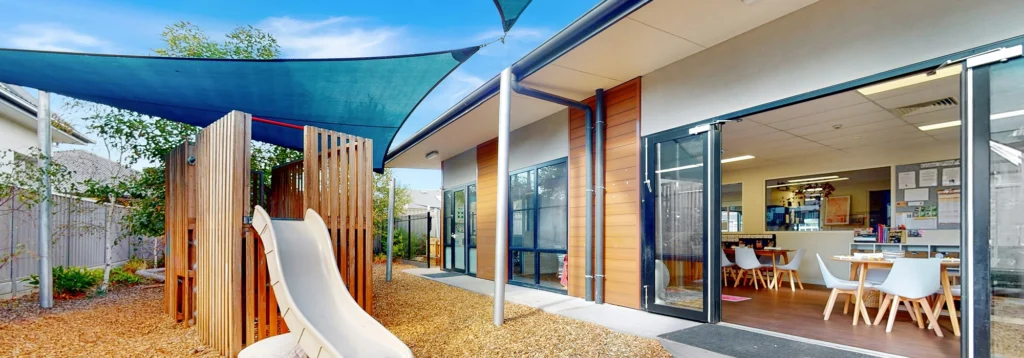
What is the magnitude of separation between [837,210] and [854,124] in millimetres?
3643

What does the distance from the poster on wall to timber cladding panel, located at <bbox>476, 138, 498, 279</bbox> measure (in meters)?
6.02

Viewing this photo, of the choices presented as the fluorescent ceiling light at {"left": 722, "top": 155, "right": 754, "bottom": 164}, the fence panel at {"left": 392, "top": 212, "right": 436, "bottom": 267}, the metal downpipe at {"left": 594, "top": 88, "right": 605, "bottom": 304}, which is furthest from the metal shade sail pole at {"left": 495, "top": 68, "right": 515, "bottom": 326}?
the fence panel at {"left": 392, "top": 212, "right": 436, "bottom": 267}

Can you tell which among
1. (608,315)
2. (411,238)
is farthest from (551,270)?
(411,238)

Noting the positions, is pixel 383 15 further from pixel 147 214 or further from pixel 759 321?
pixel 759 321

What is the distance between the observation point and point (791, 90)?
382cm

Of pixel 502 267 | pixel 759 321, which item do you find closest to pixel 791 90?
pixel 759 321

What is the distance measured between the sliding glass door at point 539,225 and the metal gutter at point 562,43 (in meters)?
1.45

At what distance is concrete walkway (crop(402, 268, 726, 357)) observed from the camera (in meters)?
3.79

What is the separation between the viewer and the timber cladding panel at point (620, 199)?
17.2 feet

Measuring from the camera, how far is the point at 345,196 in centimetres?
425

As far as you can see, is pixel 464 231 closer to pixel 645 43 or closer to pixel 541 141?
pixel 541 141

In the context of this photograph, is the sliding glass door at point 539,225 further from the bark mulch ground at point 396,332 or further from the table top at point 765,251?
the table top at point 765,251

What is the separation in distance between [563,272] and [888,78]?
4262mm

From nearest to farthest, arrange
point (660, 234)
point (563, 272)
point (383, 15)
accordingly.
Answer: point (660, 234)
point (563, 272)
point (383, 15)
